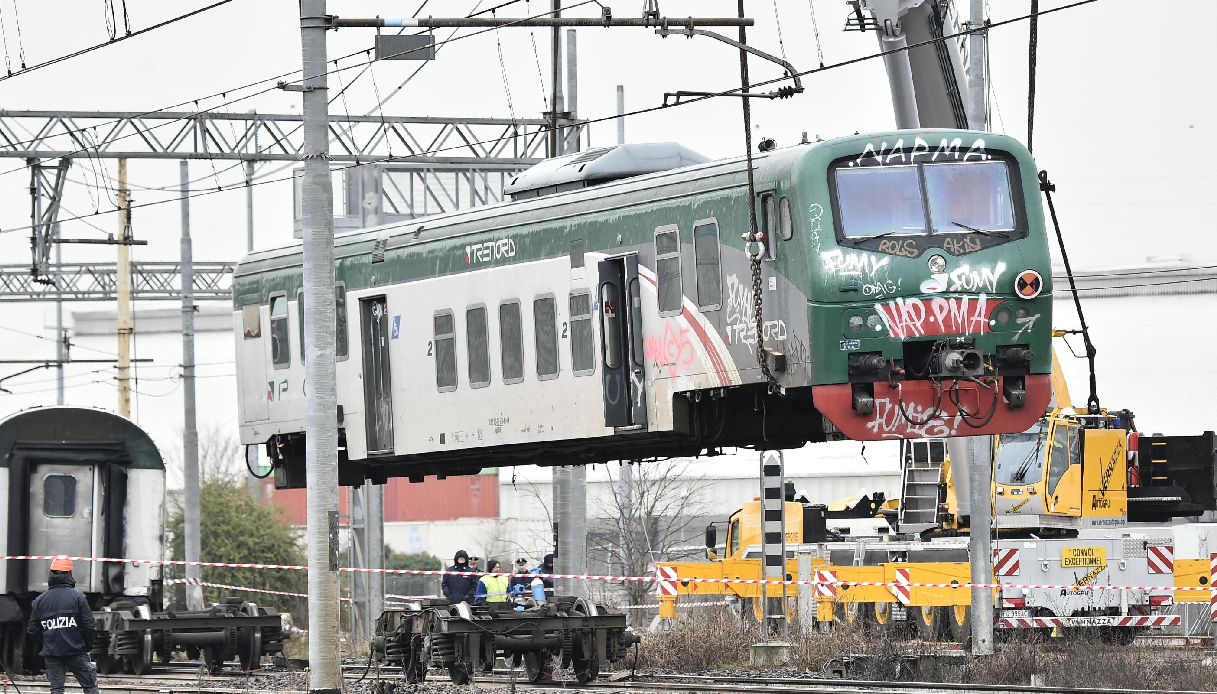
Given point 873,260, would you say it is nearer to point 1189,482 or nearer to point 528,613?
point 528,613

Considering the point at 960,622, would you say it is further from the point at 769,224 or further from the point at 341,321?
the point at 769,224

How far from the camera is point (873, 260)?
1694 centimetres

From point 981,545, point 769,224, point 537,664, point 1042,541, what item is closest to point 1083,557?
point 1042,541

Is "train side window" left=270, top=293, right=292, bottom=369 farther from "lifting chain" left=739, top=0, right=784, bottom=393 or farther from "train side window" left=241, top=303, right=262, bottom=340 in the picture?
"lifting chain" left=739, top=0, right=784, bottom=393

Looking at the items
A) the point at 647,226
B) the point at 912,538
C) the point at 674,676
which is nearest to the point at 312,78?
the point at 647,226

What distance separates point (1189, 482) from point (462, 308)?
12.3 meters

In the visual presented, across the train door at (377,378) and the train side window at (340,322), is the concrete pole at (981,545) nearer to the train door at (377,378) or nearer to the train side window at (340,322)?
the train door at (377,378)

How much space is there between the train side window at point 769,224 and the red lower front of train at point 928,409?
1374 mm

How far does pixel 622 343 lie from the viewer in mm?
18891

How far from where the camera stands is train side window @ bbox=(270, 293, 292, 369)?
23297 millimetres

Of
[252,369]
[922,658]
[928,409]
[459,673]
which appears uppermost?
[252,369]

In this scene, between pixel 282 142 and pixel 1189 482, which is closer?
pixel 1189 482

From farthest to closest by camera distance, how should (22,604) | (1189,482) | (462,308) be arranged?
(1189,482) < (22,604) < (462,308)

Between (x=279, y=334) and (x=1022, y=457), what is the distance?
1084 cm
